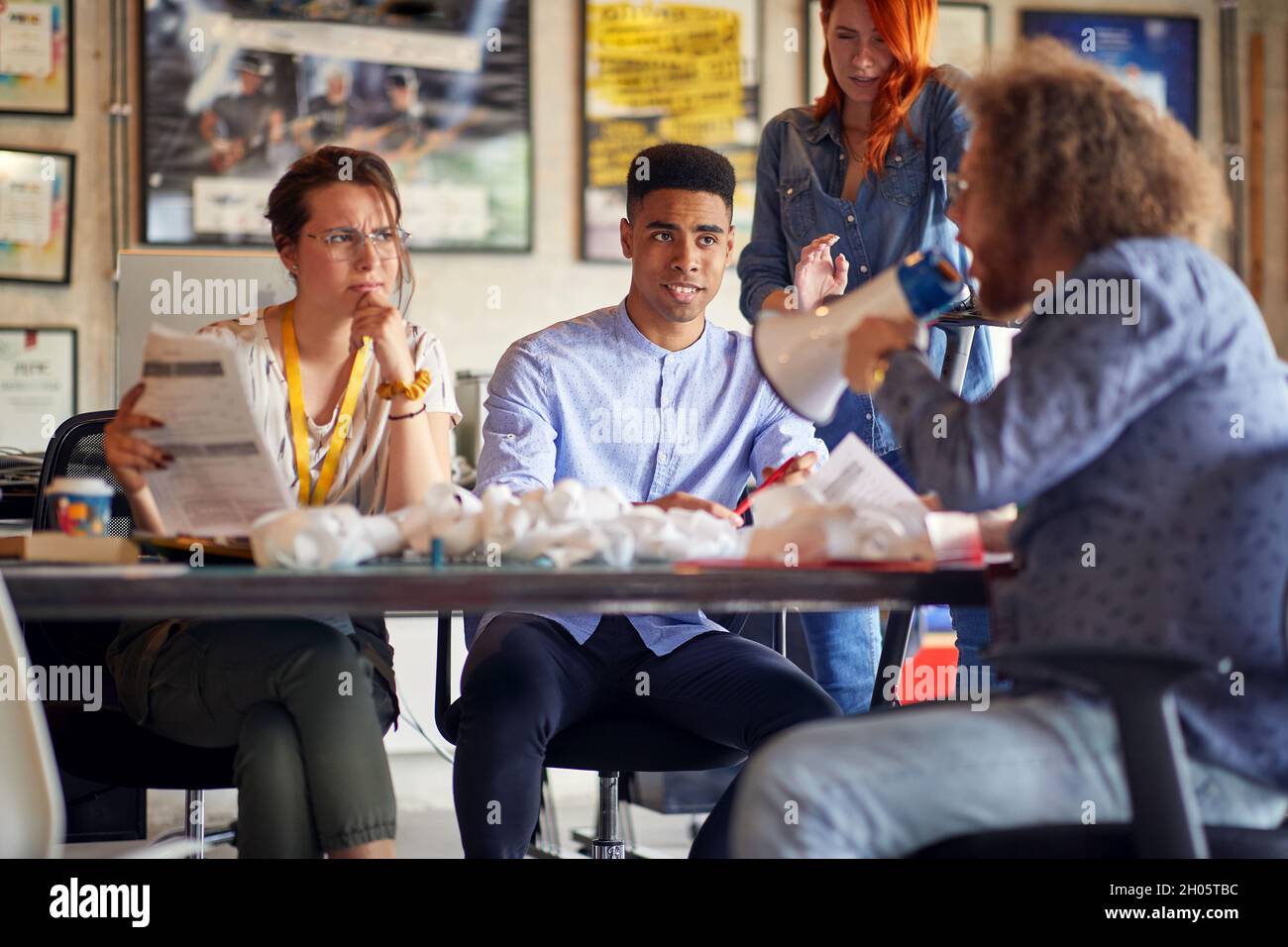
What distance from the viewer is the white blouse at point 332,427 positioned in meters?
2.14

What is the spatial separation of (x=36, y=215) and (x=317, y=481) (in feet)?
10.8

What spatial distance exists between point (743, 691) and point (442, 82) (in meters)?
3.54

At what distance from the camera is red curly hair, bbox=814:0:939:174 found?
8.53 feet


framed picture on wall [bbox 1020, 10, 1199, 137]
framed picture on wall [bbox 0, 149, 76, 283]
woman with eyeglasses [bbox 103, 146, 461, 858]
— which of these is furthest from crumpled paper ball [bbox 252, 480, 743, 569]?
framed picture on wall [bbox 1020, 10, 1199, 137]

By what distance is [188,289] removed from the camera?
273 centimetres

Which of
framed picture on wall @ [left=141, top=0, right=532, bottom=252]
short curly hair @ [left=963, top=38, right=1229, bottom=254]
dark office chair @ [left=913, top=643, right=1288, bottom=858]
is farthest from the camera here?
framed picture on wall @ [left=141, top=0, right=532, bottom=252]

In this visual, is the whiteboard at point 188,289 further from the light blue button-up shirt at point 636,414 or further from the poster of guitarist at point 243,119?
the poster of guitarist at point 243,119

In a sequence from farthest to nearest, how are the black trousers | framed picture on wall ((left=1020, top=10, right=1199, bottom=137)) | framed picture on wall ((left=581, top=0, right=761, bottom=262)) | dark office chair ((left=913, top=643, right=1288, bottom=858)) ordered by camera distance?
framed picture on wall ((left=1020, top=10, right=1199, bottom=137))
framed picture on wall ((left=581, top=0, right=761, bottom=262))
the black trousers
dark office chair ((left=913, top=643, right=1288, bottom=858))

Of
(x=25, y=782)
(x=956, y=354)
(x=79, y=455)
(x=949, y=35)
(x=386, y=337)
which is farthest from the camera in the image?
(x=949, y=35)

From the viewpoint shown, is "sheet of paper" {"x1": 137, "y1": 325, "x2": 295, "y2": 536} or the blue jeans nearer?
"sheet of paper" {"x1": 137, "y1": 325, "x2": 295, "y2": 536}

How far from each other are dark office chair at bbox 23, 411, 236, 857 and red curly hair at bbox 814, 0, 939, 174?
4.64ft

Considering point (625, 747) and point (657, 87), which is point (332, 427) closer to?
point (625, 747)

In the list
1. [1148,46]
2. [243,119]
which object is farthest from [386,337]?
[1148,46]

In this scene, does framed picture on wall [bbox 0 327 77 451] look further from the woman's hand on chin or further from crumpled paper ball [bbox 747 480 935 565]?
crumpled paper ball [bbox 747 480 935 565]
